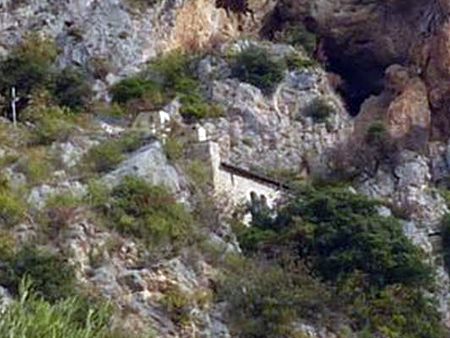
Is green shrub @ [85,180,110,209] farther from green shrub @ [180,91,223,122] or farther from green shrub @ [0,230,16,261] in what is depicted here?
green shrub @ [180,91,223,122]

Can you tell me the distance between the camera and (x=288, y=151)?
46250mm

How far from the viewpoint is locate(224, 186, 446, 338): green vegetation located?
33.6 meters

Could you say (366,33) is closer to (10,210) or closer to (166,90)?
(166,90)

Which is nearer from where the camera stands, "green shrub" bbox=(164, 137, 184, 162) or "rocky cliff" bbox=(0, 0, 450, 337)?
"rocky cliff" bbox=(0, 0, 450, 337)

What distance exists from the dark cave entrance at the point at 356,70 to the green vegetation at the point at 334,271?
1318 cm

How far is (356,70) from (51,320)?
1156 inches

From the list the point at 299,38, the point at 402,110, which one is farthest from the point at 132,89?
the point at 402,110

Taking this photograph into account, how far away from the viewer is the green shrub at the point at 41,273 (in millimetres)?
30734

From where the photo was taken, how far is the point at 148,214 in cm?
3594

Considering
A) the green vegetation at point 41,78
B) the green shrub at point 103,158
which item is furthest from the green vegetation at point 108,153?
the green vegetation at point 41,78

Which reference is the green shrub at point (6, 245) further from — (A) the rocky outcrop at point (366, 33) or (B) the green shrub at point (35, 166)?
(A) the rocky outcrop at point (366, 33)

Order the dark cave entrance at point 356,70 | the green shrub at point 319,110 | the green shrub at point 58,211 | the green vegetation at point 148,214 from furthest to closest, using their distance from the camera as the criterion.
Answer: the dark cave entrance at point 356,70, the green shrub at point 319,110, the green vegetation at point 148,214, the green shrub at point 58,211

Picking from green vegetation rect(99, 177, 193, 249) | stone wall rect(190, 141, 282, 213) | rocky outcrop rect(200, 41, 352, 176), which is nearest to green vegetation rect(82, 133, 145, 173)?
green vegetation rect(99, 177, 193, 249)

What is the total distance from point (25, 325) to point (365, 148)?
22565mm
